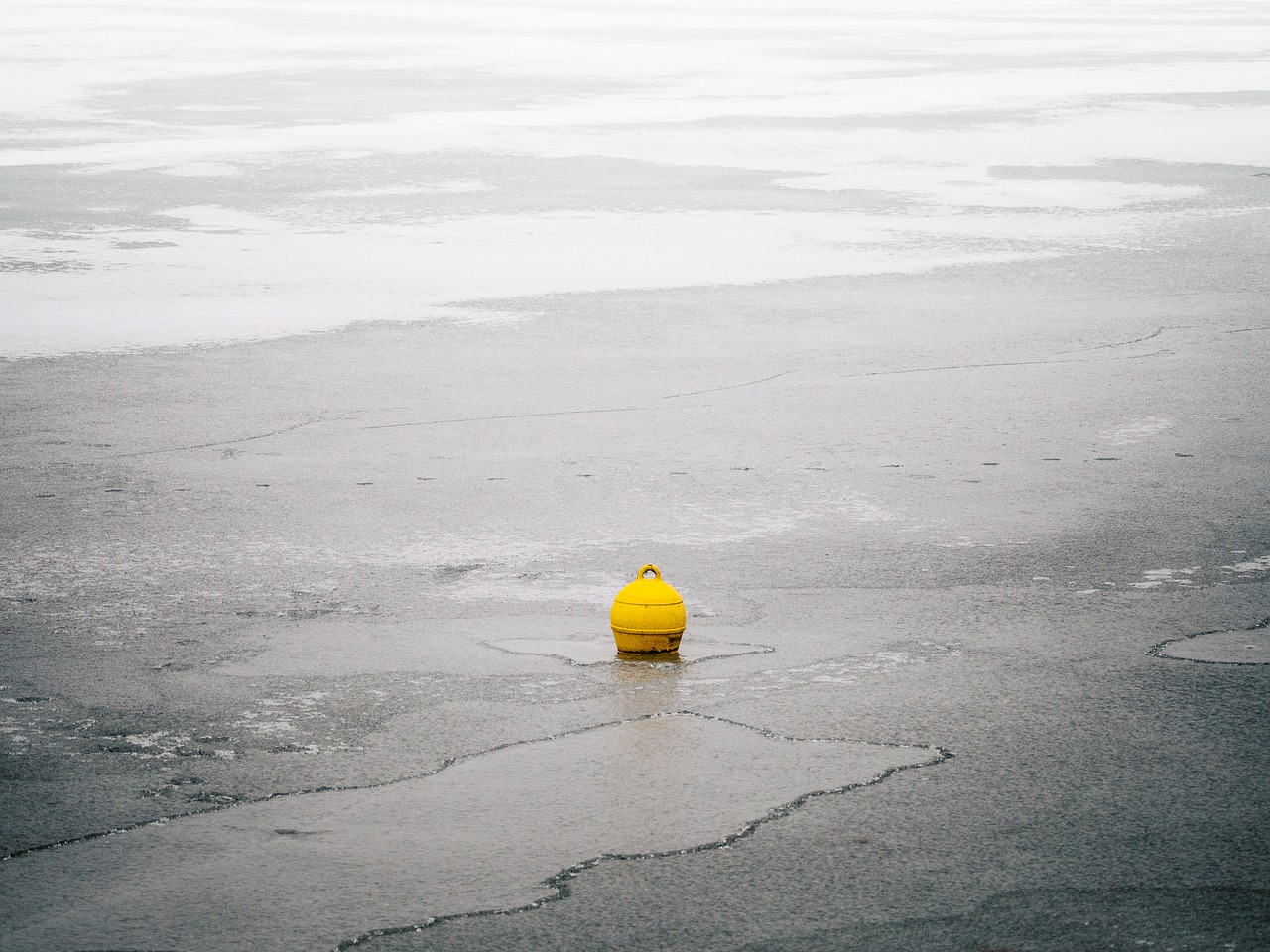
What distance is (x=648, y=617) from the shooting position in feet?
18.5

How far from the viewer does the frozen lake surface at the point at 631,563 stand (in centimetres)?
416

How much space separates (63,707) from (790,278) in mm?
8901

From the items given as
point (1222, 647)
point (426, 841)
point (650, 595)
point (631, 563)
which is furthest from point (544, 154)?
point (426, 841)

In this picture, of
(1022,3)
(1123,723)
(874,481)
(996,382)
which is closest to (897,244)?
(996,382)

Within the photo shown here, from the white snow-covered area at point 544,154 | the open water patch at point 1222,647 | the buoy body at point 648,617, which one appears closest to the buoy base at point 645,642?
the buoy body at point 648,617

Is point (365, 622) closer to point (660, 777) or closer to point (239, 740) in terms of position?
point (239, 740)

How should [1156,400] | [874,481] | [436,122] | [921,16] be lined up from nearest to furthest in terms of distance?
[874,481] < [1156,400] < [436,122] < [921,16]

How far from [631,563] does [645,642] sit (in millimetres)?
1130

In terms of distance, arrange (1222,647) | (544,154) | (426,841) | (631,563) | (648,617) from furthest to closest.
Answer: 1. (544,154)
2. (631,563)
3. (1222,647)
4. (648,617)
5. (426,841)

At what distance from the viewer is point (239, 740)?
4.98 m

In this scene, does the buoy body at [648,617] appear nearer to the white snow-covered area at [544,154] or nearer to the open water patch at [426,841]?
the open water patch at [426,841]

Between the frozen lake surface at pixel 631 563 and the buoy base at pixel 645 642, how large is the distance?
0.08 m

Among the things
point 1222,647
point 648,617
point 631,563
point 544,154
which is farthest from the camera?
point 544,154

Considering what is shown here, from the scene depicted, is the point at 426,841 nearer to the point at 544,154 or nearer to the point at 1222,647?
the point at 1222,647
